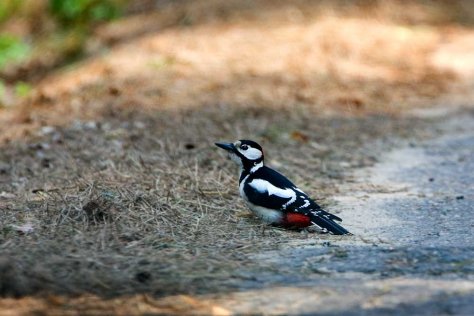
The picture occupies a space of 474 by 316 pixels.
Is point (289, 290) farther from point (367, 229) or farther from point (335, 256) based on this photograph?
point (367, 229)

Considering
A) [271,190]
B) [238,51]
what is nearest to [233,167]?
[271,190]

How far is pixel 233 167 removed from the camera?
7.01m

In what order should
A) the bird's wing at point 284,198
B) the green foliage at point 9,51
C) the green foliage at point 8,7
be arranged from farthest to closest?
the green foliage at point 8,7 → the green foliage at point 9,51 → the bird's wing at point 284,198

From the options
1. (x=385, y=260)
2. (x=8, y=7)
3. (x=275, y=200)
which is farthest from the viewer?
(x=8, y=7)

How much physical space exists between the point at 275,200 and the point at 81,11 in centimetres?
869

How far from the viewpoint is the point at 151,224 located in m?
5.26

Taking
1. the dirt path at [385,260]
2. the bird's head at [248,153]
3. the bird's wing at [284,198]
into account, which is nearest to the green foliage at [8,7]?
the dirt path at [385,260]

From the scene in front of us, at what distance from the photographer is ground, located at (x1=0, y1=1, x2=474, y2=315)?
419 cm

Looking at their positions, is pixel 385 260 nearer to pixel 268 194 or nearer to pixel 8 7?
pixel 268 194

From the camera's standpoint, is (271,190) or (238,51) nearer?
(271,190)

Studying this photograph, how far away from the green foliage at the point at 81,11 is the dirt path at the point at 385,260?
735cm

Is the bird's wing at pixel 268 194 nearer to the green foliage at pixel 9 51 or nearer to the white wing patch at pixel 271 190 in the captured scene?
the white wing patch at pixel 271 190

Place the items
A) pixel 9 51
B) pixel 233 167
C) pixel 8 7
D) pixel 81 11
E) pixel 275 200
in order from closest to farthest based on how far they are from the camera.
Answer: pixel 275 200 → pixel 233 167 → pixel 9 51 → pixel 81 11 → pixel 8 7

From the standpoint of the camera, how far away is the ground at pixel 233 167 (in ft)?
13.7
